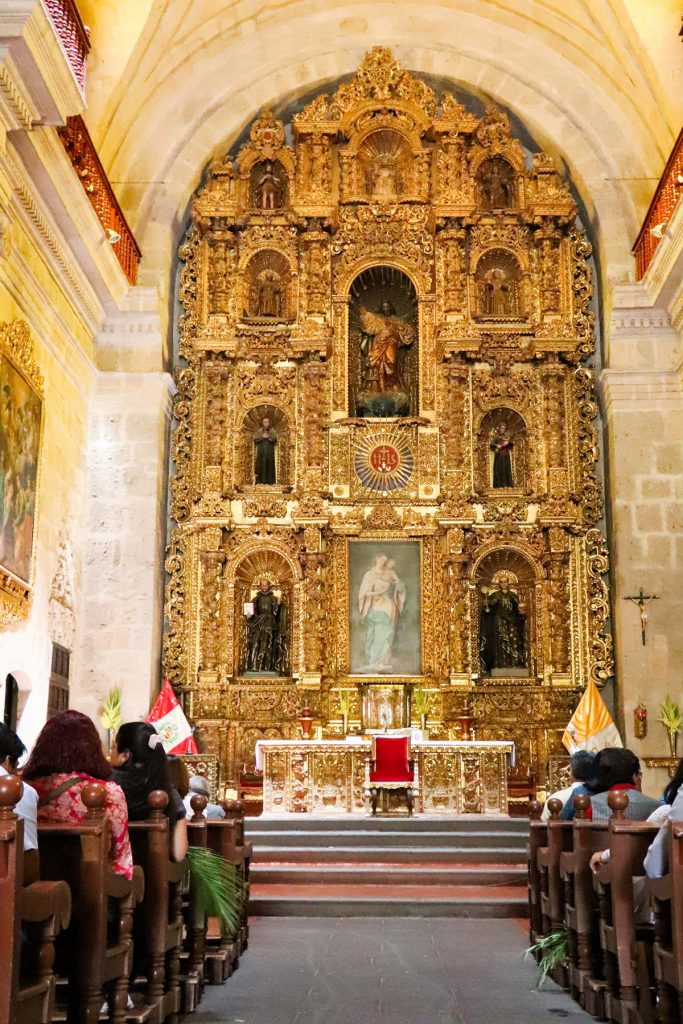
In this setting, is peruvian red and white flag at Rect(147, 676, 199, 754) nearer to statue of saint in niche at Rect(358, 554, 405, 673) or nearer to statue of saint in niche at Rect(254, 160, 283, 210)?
statue of saint in niche at Rect(358, 554, 405, 673)

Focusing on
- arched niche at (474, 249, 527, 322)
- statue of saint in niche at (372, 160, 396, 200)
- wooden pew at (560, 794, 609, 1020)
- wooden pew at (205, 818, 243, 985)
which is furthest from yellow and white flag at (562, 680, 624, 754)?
wooden pew at (560, 794, 609, 1020)

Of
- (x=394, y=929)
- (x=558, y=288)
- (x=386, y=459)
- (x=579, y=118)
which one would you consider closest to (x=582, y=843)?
(x=394, y=929)

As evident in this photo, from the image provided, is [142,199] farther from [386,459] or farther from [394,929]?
[394,929]

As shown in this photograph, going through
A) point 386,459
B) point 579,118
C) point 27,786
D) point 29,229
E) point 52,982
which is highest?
point 579,118

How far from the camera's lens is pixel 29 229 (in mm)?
12148

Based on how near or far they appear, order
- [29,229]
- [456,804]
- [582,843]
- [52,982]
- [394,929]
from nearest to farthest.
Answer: [52,982]
[582,843]
[394,929]
[29,229]
[456,804]

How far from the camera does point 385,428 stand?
16.6m

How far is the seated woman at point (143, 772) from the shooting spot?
607 cm

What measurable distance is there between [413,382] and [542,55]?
4.76m

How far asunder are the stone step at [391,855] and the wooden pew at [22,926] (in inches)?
299

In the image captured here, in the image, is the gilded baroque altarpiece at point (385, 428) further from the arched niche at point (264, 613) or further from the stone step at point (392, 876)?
the stone step at point (392, 876)

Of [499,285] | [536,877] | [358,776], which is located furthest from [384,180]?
[536,877]

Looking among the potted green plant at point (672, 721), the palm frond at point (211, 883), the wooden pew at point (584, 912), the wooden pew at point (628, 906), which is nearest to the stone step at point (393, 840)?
the potted green plant at point (672, 721)

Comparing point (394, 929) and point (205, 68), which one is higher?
point (205, 68)
